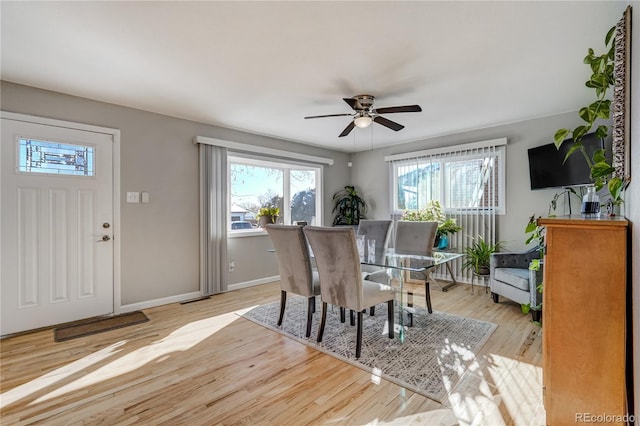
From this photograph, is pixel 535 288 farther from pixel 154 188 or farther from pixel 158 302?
pixel 154 188

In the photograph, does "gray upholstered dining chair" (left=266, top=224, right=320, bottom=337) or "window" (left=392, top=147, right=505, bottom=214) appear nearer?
"gray upholstered dining chair" (left=266, top=224, right=320, bottom=337)

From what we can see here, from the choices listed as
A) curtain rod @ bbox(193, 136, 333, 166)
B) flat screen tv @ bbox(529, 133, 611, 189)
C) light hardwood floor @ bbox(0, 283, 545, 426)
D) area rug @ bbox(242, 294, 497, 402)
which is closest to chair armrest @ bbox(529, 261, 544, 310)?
light hardwood floor @ bbox(0, 283, 545, 426)

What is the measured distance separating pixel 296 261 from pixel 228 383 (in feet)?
3.56

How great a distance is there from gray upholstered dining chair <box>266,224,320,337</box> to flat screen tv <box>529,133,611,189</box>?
3.04 metres

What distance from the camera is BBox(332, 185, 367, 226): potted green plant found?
19.1ft

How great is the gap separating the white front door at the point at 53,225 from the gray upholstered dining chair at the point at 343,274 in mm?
2451

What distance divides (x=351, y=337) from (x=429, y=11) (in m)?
2.51

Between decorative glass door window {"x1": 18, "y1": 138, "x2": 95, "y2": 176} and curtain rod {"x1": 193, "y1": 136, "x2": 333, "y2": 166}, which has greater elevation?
curtain rod {"x1": 193, "y1": 136, "x2": 333, "y2": 166}

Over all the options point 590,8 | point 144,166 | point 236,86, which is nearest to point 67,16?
point 236,86

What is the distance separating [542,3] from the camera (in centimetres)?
174

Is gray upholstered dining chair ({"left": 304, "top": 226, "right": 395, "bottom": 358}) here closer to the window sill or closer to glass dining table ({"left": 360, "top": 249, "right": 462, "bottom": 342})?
glass dining table ({"left": 360, "top": 249, "right": 462, "bottom": 342})

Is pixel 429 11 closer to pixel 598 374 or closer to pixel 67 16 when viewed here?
pixel 598 374

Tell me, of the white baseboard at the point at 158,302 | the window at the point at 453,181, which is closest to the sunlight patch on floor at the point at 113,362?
the white baseboard at the point at 158,302

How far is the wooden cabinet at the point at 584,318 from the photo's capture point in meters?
1.29
